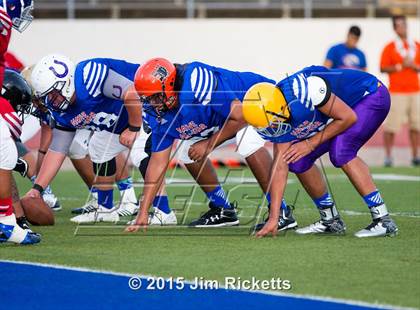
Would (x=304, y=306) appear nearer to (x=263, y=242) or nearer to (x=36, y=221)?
(x=263, y=242)

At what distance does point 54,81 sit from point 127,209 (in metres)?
1.50

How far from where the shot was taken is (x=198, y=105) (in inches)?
305

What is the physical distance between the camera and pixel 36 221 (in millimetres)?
8453

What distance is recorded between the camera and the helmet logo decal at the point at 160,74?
758cm

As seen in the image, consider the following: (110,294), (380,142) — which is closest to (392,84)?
(380,142)

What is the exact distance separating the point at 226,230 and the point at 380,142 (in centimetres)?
1119

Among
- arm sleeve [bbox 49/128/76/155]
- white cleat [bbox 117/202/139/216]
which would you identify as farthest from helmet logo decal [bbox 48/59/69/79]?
white cleat [bbox 117/202/139/216]

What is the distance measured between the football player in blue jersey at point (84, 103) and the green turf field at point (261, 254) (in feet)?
1.65

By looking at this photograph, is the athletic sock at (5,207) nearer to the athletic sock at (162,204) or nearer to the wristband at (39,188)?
the wristband at (39,188)

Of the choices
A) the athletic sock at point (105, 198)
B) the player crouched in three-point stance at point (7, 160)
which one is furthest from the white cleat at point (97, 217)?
the player crouched in three-point stance at point (7, 160)

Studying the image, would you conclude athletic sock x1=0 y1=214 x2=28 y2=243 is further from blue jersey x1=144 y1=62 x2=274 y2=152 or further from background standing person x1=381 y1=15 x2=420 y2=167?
background standing person x1=381 y1=15 x2=420 y2=167

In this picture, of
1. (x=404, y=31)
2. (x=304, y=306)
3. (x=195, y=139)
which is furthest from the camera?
(x=404, y=31)

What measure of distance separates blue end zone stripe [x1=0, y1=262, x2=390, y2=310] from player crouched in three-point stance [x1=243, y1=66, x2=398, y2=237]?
1.73 m

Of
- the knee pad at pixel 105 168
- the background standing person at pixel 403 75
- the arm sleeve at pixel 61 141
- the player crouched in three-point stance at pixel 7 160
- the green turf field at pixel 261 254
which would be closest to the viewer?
the green turf field at pixel 261 254
